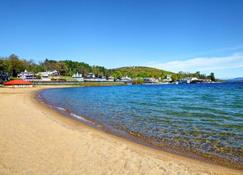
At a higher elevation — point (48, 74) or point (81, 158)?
point (48, 74)

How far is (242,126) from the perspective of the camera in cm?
1631

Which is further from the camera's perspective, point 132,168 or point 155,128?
point 155,128

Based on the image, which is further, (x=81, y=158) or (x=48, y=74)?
(x=48, y=74)

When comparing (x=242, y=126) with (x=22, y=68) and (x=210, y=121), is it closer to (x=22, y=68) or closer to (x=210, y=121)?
(x=210, y=121)

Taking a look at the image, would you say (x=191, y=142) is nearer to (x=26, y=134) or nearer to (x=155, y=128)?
(x=155, y=128)

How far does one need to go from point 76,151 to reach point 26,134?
409 cm

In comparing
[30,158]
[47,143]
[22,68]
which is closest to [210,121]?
[47,143]

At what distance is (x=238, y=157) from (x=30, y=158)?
885cm

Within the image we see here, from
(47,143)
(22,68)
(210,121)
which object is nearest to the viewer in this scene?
(47,143)

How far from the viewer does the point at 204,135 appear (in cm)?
1396

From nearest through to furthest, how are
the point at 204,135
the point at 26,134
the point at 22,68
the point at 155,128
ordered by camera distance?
the point at 26,134 < the point at 204,135 < the point at 155,128 < the point at 22,68

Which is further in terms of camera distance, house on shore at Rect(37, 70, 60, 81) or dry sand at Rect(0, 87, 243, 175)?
house on shore at Rect(37, 70, 60, 81)

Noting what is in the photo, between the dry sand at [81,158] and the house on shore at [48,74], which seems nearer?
the dry sand at [81,158]

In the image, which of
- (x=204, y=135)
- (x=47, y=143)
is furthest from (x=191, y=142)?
(x=47, y=143)
